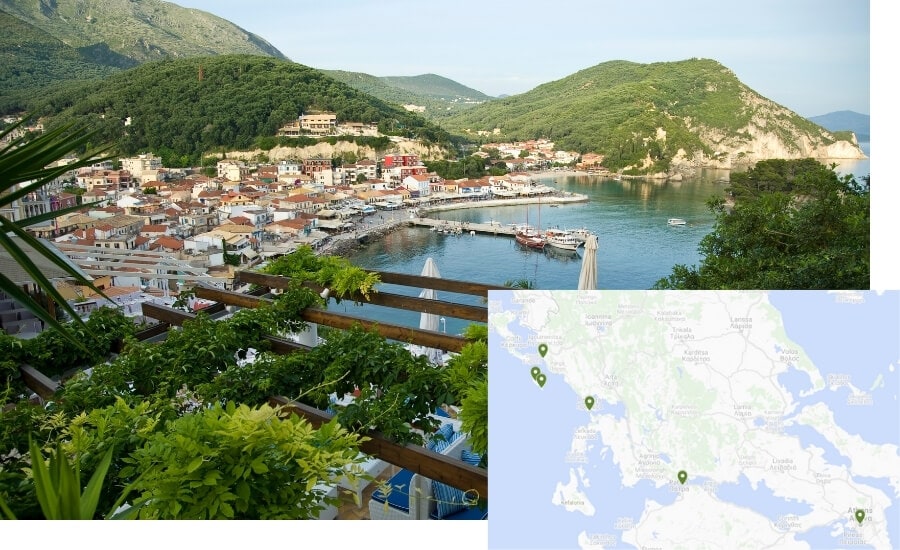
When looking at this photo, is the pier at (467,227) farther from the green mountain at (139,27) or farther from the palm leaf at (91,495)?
the palm leaf at (91,495)

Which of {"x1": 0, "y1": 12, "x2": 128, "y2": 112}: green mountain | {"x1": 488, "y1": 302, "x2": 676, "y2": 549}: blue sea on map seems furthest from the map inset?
{"x1": 0, "y1": 12, "x2": 128, "y2": 112}: green mountain

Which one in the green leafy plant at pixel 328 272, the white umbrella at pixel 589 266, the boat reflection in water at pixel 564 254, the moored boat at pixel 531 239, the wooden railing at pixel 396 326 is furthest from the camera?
the moored boat at pixel 531 239

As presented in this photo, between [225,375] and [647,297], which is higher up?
[647,297]

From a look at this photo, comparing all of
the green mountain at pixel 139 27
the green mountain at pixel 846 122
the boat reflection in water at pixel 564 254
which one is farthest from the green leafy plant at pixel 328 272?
the green mountain at pixel 846 122

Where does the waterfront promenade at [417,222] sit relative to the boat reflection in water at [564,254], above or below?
above

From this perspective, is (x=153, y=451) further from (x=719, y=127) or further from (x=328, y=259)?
(x=719, y=127)

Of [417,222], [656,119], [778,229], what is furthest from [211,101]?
[778,229]

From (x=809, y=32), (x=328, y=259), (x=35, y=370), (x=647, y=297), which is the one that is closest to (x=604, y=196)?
(x=809, y=32)
